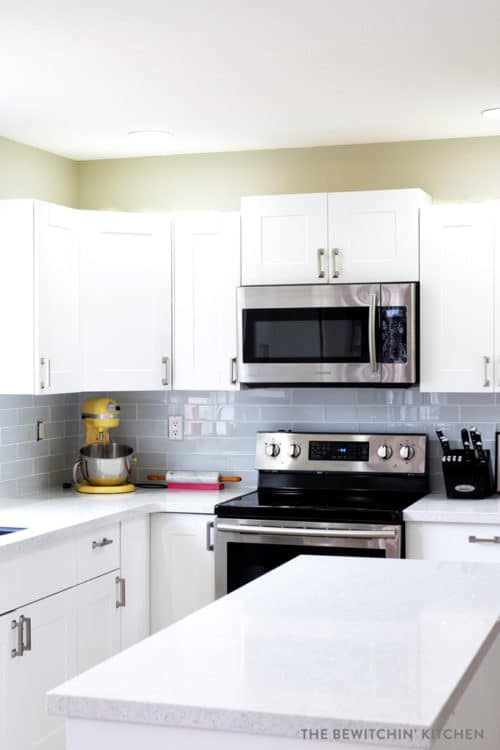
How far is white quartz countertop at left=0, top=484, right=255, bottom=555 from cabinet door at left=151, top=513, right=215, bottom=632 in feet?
0.20

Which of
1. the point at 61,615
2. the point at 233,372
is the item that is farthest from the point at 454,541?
Answer: the point at 61,615

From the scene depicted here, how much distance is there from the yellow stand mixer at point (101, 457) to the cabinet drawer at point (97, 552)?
60cm

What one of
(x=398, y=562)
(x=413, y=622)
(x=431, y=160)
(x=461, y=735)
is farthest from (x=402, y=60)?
(x=461, y=735)

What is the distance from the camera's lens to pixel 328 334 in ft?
14.7

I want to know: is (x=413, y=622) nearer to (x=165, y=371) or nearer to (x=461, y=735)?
(x=461, y=735)

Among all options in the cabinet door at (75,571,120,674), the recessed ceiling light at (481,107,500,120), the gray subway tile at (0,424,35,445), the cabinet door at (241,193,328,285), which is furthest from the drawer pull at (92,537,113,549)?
the recessed ceiling light at (481,107,500,120)

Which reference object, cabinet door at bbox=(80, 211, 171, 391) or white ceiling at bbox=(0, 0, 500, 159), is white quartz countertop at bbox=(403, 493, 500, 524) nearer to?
cabinet door at bbox=(80, 211, 171, 391)

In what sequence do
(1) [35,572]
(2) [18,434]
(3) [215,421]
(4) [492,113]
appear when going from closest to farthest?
(1) [35,572] < (4) [492,113] < (2) [18,434] < (3) [215,421]

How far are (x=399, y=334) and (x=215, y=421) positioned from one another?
43.7 inches

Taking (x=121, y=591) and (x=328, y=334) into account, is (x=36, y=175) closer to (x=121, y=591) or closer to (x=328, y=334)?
(x=328, y=334)

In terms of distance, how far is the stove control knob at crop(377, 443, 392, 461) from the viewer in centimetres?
468

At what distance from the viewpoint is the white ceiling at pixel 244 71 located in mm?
2951

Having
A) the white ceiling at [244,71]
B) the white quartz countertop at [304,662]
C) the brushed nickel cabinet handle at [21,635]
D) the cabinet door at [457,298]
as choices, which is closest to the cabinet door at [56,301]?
the white ceiling at [244,71]

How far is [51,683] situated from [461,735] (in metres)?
2.10
